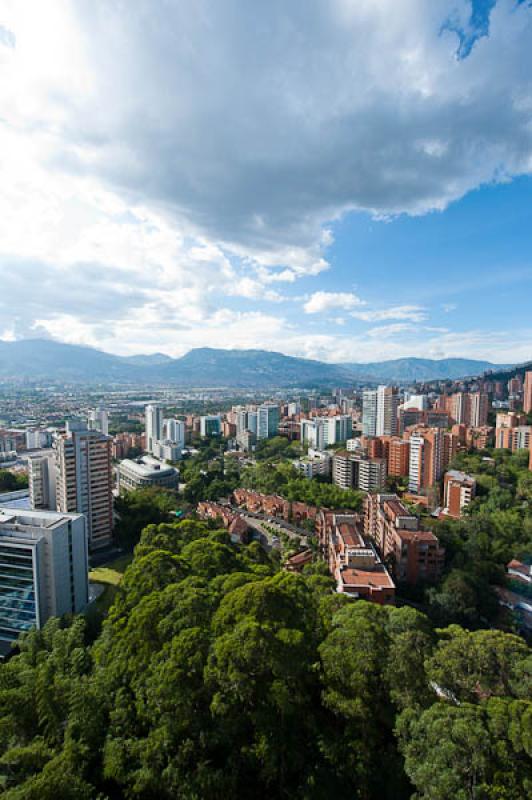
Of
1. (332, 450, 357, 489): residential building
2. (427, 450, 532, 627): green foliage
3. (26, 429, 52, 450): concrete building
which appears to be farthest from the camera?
(26, 429, 52, 450): concrete building

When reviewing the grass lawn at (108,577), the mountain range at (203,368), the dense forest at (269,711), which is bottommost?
the grass lawn at (108,577)

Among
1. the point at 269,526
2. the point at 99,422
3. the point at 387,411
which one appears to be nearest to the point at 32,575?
the point at 269,526

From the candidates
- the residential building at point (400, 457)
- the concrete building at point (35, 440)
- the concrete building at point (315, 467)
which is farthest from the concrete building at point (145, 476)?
the concrete building at point (35, 440)

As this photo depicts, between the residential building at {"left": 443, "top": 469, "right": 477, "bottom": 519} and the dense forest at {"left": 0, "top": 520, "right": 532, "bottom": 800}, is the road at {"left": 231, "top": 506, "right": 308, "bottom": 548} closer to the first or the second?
the residential building at {"left": 443, "top": 469, "right": 477, "bottom": 519}

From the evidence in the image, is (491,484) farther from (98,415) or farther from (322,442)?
(98,415)

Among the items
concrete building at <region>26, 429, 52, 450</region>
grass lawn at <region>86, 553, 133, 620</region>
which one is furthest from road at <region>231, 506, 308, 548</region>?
concrete building at <region>26, 429, 52, 450</region>

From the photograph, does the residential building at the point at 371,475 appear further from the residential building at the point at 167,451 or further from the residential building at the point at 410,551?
the residential building at the point at 167,451

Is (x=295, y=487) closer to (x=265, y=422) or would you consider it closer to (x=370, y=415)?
(x=265, y=422)
